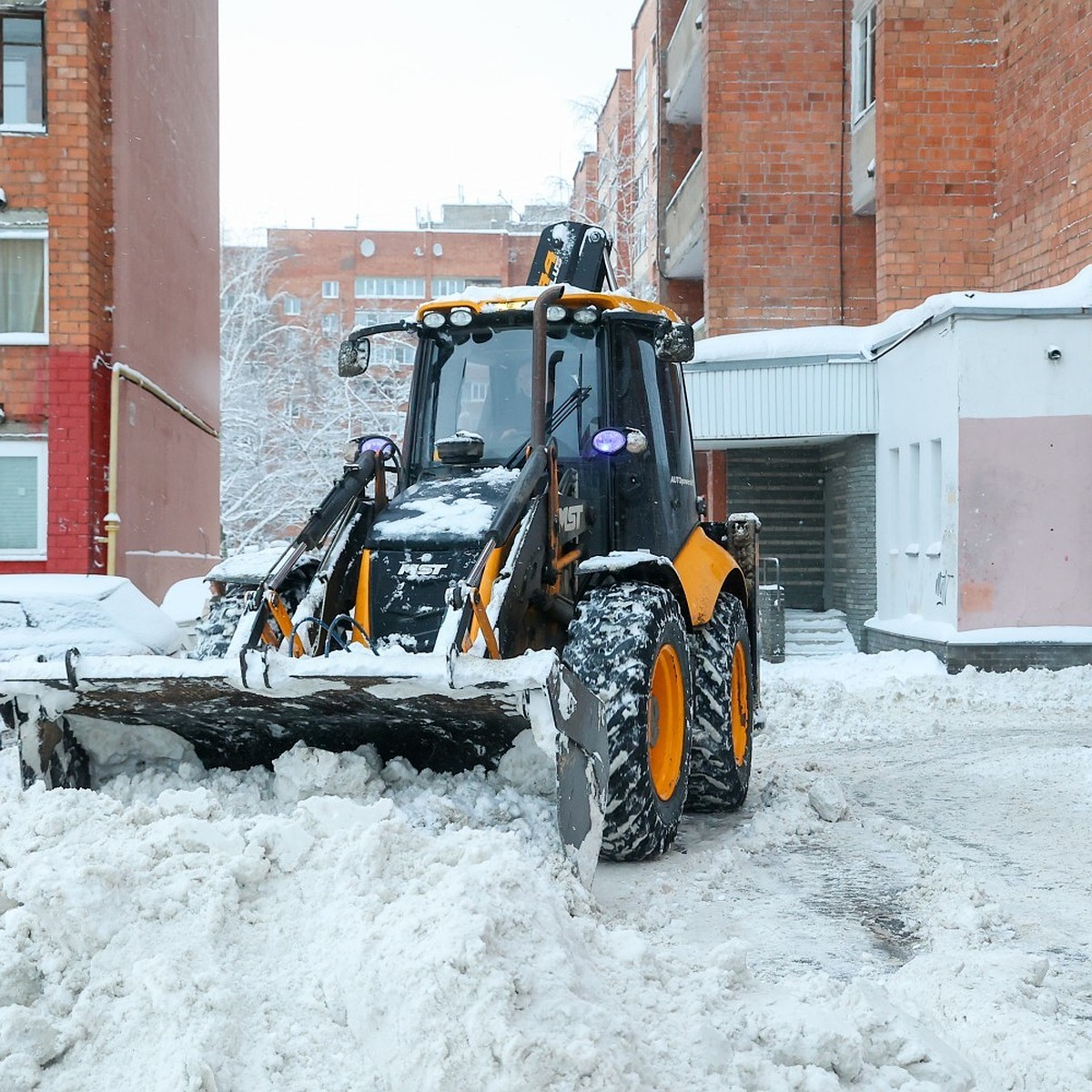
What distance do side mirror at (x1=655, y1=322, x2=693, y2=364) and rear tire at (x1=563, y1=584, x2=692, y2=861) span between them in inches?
43.6

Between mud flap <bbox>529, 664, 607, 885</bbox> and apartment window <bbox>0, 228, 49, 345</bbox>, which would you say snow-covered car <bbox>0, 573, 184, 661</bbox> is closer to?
mud flap <bbox>529, 664, 607, 885</bbox>

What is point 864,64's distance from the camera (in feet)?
67.2

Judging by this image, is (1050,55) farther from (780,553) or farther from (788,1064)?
(788,1064)

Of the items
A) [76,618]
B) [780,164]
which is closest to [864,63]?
[780,164]

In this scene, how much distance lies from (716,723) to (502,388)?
1948 mm

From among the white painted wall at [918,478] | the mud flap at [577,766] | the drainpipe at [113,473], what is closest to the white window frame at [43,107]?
the drainpipe at [113,473]

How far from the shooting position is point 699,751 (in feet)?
22.4

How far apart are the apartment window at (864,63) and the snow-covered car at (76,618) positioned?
14492 mm

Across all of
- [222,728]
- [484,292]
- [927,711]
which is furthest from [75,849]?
[927,711]

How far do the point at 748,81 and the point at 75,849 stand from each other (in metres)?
19.0

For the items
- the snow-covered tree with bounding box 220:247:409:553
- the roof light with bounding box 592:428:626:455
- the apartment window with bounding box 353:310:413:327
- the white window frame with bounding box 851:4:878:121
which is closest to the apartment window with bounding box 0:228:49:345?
the white window frame with bounding box 851:4:878:121

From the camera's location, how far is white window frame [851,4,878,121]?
66.2 ft

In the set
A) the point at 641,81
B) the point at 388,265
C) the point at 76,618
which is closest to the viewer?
the point at 76,618

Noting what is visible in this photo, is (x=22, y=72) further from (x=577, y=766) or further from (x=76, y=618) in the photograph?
(x=577, y=766)
